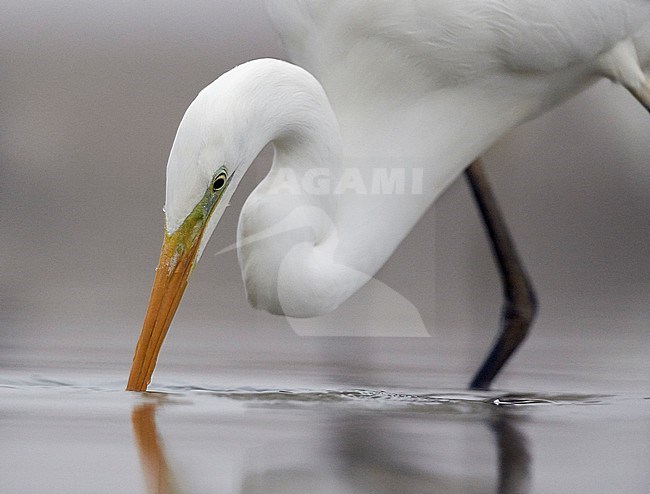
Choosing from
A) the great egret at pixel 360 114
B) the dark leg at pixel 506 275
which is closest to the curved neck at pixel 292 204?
the great egret at pixel 360 114

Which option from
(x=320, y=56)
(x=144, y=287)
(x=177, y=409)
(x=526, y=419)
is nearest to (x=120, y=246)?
(x=144, y=287)

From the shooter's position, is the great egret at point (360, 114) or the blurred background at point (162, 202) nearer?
the great egret at point (360, 114)

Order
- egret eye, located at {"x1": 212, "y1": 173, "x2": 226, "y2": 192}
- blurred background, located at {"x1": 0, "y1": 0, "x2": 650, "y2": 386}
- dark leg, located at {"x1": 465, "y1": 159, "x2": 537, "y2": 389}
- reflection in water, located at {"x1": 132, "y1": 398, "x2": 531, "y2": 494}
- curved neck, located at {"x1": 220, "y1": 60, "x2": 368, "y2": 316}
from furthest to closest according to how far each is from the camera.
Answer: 1. blurred background, located at {"x1": 0, "y1": 0, "x2": 650, "y2": 386}
2. dark leg, located at {"x1": 465, "y1": 159, "x2": 537, "y2": 389}
3. curved neck, located at {"x1": 220, "y1": 60, "x2": 368, "y2": 316}
4. egret eye, located at {"x1": 212, "y1": 173, "x2": 226, "y2": 192}
5. reflection in water, located at {"x1": 132, "y1": 398, "x2": 531, "y2": 494}

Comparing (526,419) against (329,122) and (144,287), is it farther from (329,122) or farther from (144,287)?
(144,287)

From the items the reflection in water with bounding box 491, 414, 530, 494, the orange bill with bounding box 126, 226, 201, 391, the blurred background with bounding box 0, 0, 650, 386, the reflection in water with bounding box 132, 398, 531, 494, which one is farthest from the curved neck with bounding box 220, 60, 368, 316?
the blurred background with bounding box 0, 0, 650, 386

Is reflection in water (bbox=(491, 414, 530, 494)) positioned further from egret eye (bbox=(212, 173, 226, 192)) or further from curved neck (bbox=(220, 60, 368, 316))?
egret eye (bbox=(212, 173, 226, 192))

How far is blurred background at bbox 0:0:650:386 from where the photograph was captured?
3064 millimetres

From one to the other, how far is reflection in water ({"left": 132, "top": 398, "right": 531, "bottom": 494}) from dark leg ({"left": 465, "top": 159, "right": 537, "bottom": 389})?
0.83 m

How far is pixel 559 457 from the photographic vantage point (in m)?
1.75

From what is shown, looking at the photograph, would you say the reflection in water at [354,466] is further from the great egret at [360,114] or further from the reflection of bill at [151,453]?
the great egret at [360,114]

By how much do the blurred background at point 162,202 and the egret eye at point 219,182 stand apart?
771 mm

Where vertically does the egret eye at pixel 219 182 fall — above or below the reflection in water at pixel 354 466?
above

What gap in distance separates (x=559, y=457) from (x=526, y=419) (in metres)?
0.35

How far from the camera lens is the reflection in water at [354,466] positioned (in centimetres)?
154
